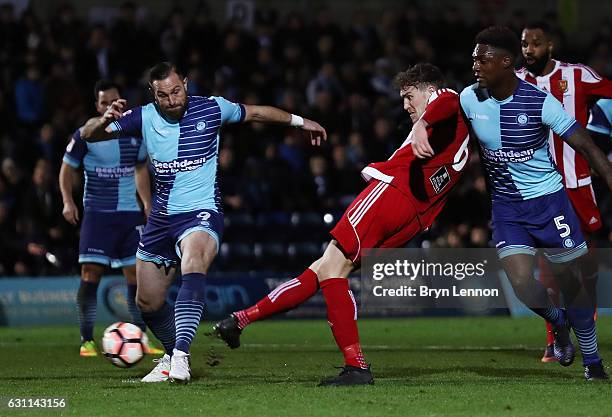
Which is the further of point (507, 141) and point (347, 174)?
point (347, 174)

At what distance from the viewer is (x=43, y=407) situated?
23.6 feet

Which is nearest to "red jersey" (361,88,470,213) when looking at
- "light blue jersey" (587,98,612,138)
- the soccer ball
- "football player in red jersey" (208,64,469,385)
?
"football player in red jersey" (208,64,469,385)

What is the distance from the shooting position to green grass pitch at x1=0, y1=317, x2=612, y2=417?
703 cm

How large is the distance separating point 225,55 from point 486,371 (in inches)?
464

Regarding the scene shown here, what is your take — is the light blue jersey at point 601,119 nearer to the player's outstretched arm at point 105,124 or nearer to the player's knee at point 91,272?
the player's outstretched arm at point 105,124

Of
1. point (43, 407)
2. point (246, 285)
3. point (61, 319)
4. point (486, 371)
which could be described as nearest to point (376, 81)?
point (246, 285)

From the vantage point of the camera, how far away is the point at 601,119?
34.7ft

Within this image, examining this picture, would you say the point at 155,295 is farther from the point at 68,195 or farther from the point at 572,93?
the point at 572,93

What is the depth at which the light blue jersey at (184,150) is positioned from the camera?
8781 millimetres

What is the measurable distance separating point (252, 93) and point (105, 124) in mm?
10413

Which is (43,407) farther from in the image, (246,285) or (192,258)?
(246,285)

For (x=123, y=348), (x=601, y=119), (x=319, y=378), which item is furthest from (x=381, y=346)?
(x=123, y=348)

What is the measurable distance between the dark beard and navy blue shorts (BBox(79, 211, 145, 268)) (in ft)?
14.0

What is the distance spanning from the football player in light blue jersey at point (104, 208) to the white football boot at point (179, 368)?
11.5 feet
